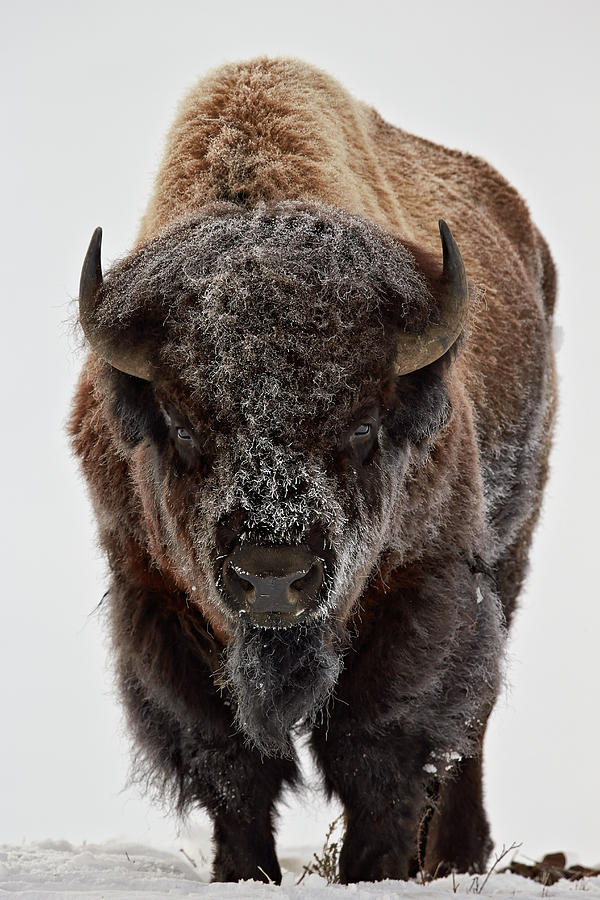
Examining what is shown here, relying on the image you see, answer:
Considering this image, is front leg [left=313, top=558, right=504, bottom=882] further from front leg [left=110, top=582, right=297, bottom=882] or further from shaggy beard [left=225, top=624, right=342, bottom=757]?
shaggy beard [left=225, top=624, right=342, bottom=757]

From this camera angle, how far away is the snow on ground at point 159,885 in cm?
330

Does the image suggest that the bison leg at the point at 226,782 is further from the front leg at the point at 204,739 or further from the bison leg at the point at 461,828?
the bison leg at the point at 461,828

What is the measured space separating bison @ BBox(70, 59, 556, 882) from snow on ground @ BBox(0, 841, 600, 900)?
0.44 meters

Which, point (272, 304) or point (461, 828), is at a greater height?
point (272, 304)

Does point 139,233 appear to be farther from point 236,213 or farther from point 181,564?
point 181,564

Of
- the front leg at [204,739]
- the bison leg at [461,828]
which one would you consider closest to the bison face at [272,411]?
the front leg at [204,739]

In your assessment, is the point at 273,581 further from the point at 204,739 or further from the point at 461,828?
the point at 461,828

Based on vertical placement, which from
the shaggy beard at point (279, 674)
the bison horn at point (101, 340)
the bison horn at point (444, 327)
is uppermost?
the bison horn at point (444, 327)

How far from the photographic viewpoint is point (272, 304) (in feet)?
12.1

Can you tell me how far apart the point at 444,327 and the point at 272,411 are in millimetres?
822

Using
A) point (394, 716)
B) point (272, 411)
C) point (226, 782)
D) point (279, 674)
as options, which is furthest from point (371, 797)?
point (272, 411)

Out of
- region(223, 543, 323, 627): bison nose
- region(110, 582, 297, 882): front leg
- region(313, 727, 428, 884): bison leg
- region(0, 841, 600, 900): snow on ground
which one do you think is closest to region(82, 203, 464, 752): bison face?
region(223, 543, 323, 627): bison nose

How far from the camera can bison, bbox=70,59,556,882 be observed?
3617 mm

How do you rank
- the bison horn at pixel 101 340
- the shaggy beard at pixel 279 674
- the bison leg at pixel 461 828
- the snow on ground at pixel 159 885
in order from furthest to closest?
the bison leg at pixel 461 828, the bison horn at pixel 101 340, the shaggy beard at pixel 279 674, the snow on ground at pixel 159 885
